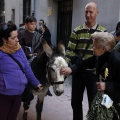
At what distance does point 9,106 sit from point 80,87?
1280 mm

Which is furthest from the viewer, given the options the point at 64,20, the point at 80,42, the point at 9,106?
the point at 64,20

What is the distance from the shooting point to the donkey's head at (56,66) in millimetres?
4387

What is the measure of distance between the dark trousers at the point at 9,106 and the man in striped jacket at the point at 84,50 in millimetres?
1114

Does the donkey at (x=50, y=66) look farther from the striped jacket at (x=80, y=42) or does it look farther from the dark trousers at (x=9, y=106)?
the dark trousers at (x=9, y=106)

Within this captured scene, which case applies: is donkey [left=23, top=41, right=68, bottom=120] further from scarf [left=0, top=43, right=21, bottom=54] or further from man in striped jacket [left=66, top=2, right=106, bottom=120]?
scarf [left=0, top=43, right=21, bottom=54]

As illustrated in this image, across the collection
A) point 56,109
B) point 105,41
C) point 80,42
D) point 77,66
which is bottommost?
point 56,109

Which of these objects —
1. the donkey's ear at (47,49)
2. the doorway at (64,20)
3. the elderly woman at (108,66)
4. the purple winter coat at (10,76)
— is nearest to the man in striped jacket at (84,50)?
the donkey's ear at (47,49)

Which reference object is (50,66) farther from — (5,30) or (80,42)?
(5,30)

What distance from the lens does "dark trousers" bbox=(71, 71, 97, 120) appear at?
4525 millimetres

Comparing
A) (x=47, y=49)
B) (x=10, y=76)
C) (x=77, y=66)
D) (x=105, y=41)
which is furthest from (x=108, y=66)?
(x=47, y=49)

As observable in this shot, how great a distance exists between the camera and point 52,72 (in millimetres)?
4469

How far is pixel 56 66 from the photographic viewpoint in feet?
14.4

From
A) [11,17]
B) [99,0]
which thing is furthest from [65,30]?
[11,17]

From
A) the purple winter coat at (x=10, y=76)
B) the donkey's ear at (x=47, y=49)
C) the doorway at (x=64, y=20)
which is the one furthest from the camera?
the doorway at (x=64, y=20)
